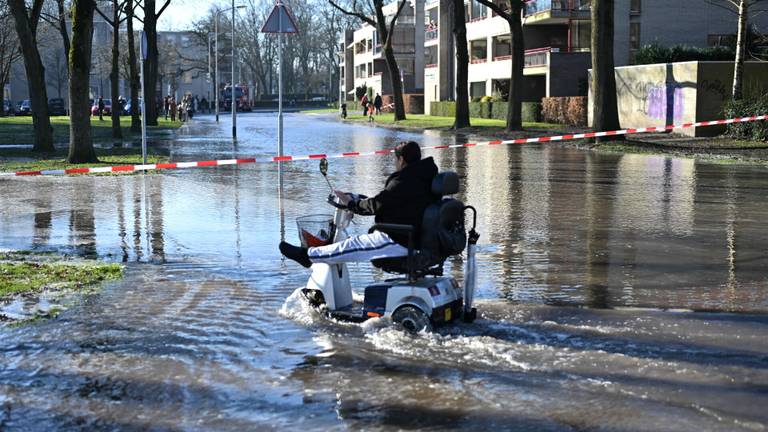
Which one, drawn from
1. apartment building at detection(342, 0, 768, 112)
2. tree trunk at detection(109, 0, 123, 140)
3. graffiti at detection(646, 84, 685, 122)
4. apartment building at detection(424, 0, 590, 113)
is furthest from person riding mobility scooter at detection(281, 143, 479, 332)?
apartment building at detection(424, 0, 590, 113)

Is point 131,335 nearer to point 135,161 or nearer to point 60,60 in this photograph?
point 135,161

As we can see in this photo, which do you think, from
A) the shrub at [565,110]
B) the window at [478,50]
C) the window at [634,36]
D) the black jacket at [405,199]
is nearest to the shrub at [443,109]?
the window at [478,50]

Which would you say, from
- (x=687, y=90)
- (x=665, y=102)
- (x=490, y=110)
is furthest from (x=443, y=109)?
(x=687, y=90)

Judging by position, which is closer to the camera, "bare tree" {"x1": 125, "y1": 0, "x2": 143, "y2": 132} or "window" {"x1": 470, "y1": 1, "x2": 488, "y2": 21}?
"bare tree" {"x1": 125, "y1": 0, "x2": 143, "y2": 132}

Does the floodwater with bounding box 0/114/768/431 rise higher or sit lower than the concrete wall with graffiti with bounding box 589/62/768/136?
lower

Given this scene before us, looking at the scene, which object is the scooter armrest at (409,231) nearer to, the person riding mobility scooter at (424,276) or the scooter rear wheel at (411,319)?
the person riding mobility scooter at (424,276)

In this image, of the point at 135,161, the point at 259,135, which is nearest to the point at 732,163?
the point at 135,161

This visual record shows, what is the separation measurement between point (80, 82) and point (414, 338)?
17.0 m

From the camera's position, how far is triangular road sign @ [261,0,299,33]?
15.6 metres

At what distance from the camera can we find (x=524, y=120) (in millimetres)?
51562

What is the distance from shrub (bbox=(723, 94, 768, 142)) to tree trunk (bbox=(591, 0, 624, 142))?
11.2 feet

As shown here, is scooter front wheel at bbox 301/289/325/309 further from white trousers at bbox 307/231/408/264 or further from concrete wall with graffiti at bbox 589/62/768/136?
concrete wall with graffiti at bbox 589/62/768/136

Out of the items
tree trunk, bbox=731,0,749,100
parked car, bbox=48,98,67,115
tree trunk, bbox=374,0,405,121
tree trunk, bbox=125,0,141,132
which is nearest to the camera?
tree trunk, bbox=731,0,749,100

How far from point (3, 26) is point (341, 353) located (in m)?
63.9
